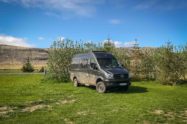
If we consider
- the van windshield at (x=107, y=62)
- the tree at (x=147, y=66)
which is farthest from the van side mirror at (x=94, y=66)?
the tree at (x=147, y=66)

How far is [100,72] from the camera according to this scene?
19438 mm

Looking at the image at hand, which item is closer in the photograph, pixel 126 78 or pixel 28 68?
pixel 126 78

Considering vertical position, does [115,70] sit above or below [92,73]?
above

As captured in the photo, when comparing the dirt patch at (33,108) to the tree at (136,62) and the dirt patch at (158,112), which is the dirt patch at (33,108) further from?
the tree at (136,62)

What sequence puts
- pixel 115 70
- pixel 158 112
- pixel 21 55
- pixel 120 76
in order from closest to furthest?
pixel 158 112 < pixel 120 76 < pixel 115 70 < pixel 21 55

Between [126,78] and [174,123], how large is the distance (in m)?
9.03

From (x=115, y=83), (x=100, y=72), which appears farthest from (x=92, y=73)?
(x=115, y=83)

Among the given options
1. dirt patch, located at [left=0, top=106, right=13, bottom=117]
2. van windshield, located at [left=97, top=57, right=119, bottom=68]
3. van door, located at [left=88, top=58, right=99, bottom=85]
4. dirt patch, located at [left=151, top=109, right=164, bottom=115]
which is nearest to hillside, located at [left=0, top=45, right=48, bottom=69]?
van door, located at [left=88, top=58, right=99, bottom=85]

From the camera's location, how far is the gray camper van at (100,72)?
742 inches

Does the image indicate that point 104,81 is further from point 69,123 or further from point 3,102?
point 69,123

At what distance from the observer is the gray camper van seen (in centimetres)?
1886

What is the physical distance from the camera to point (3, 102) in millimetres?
15070

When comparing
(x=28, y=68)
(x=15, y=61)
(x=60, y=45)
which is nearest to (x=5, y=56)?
(x=15, y=61)

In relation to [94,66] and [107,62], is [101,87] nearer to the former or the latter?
[94,66]
